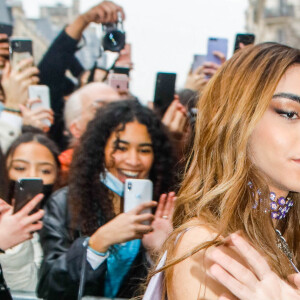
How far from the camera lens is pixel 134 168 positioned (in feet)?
5.73

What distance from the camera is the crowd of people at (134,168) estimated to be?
3.84 ft

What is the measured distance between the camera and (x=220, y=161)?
1.22 m

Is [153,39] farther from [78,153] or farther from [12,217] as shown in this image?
[12,217]

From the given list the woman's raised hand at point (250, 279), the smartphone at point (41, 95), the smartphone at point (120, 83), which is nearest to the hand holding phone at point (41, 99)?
the smartphone at point (41, 95)

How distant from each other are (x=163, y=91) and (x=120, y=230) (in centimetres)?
48

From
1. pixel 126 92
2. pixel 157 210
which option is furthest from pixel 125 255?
pixel 126 92

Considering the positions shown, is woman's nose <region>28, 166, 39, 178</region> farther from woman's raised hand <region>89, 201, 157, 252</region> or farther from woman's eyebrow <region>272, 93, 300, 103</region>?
woman's eyebrow <region>272, 93, 300, 103</region>

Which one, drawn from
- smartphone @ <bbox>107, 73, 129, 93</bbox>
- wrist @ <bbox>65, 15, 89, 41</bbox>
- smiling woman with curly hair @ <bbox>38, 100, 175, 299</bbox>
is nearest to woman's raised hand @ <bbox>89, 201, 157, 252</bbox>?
smiling woman with curly hair @ <bbox>38, 100, 175, 299</bbox>

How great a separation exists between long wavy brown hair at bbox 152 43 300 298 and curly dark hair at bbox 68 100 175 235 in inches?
19.8

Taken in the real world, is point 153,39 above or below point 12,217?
above

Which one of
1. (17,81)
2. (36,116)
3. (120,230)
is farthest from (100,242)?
(17,81)

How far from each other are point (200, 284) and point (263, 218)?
244mm

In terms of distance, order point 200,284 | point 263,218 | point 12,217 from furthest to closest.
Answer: point 12,217 < point 263,218 < point 200,284

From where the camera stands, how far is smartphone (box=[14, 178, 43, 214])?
1667mm
